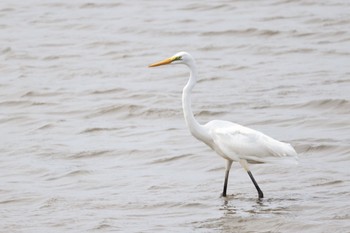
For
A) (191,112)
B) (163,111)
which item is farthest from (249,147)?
(163,111)

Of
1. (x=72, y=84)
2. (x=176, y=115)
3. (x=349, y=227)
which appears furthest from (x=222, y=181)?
(x=72, y=84)

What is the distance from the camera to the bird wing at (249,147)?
10.0m

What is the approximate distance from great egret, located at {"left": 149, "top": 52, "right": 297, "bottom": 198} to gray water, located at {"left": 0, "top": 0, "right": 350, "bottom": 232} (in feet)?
1.33

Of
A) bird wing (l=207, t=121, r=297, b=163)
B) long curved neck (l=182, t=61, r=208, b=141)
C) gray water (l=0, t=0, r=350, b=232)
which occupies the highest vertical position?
long curved neck (l=182, t=61, r=208, b=141)

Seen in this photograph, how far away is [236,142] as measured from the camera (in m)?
9.98

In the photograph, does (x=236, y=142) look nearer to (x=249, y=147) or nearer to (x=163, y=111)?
(x=249, y=147)

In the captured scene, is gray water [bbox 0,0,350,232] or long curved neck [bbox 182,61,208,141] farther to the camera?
long curved neck [bbox 182,61,208,141]

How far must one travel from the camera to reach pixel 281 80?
16.3m

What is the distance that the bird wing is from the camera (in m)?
10.0

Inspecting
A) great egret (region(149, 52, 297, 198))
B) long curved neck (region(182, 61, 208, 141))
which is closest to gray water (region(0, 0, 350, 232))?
great egret (region(149, 52, 297, 198))

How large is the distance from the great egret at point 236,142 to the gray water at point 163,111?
1.33ft

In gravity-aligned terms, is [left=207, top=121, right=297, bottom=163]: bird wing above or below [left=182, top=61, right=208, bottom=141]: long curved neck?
below

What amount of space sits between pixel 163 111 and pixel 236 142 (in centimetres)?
539

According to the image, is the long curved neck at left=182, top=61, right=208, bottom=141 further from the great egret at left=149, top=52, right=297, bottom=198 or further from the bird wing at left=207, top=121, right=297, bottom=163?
the bird wing at left=207, top=121, right=297, bottom=163
